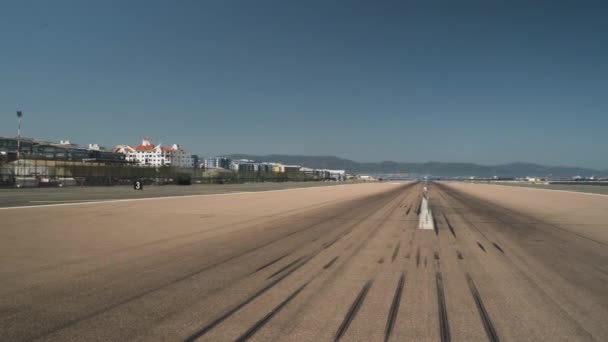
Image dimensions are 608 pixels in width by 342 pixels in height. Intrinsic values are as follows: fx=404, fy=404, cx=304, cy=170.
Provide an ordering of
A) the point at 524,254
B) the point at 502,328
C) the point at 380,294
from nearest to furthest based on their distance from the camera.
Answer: the point at 502,328
the point at 380,294
the point at 524,254

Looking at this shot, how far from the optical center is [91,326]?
15.8 ft

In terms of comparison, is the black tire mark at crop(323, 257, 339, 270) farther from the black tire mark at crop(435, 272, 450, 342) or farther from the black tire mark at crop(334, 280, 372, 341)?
the black tire mark at crop(435, 272, 450, 342)

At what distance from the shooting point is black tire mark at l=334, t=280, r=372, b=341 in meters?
4.68

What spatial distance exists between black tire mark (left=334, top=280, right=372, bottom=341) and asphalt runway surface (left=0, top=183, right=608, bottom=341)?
1.1 inches

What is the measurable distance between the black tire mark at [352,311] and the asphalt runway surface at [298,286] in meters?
0.03

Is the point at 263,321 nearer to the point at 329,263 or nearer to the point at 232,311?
the point at 232,311

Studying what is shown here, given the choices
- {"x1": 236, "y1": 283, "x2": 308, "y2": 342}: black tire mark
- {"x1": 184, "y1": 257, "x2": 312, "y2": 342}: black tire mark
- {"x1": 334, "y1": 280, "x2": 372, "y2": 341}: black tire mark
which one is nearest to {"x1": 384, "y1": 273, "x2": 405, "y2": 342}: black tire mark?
{"x1": 334, "y1": 280, "x2": 372, "y2": 341}: black tire mark

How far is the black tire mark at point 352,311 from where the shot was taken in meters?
4.68

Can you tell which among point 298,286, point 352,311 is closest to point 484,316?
point 352,311

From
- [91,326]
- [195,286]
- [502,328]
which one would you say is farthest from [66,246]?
[502,328]

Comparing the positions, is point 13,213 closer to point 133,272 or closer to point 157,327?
point 133,272

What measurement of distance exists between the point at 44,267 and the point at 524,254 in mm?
10591

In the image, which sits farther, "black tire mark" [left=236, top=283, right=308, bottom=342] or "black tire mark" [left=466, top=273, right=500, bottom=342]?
"black tire mark" [left=466, top=273, right=500, bottom=342]

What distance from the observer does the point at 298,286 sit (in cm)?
661
